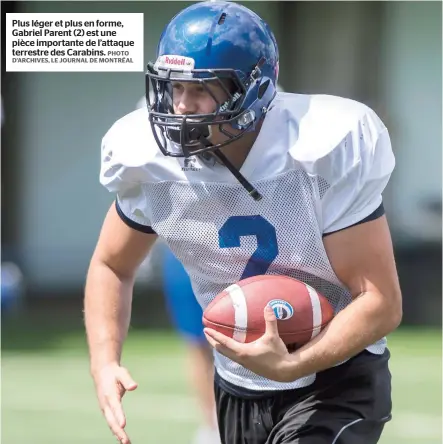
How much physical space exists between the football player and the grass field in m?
2.10

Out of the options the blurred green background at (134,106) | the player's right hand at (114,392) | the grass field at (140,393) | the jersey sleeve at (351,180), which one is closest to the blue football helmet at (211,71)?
the jersey sleeve at (351,180)

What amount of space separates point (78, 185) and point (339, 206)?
5917 mm

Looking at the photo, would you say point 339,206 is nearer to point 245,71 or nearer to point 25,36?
point 245,71

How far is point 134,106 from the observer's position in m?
8.22

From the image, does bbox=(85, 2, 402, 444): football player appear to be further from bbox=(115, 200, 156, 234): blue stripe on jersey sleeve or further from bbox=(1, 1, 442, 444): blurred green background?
bbox=(1, 1, 442, 444): blurred green background

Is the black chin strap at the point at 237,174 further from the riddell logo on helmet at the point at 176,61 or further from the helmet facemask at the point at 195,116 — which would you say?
the riddell logo on helmet at the point at 176,61

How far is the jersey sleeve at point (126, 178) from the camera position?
276cm

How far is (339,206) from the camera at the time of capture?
2.58m

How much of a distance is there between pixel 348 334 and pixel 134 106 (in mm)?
5875

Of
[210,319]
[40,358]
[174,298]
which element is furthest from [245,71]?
[40,358]

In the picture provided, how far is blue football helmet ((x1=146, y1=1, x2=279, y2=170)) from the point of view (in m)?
2.61

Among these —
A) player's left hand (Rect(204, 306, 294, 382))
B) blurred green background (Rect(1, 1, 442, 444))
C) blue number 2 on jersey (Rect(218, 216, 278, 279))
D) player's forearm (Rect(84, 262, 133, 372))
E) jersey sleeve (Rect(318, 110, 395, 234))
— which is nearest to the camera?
player's left hand (Rect(204, 306, 294, 382))

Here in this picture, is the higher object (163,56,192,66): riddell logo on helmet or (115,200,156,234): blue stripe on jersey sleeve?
(163,56,192,66): riddell logo on helmet

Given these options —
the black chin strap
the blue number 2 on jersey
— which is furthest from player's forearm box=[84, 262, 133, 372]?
the black chin strap
